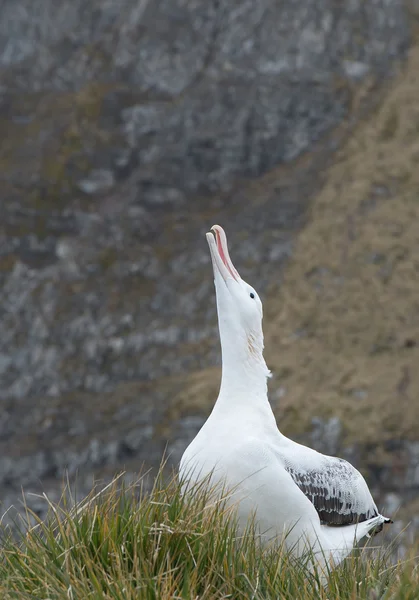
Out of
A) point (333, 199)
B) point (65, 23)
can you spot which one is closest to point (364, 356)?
point (333, 199)

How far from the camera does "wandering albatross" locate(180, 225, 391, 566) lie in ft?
25.3

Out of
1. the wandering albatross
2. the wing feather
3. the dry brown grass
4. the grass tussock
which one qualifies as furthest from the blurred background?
the grass tussock

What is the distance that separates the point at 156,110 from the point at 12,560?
248 ft

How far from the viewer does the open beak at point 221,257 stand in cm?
888

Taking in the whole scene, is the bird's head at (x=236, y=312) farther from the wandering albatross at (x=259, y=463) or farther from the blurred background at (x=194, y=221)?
the blurred background at (x=194, y=221)

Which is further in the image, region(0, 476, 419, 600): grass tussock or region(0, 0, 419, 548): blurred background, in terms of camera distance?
region(0, 0, 419, 548): blurred background

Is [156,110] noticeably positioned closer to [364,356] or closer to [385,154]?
[385,154]

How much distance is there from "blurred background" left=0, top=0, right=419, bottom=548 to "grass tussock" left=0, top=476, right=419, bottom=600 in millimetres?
44326

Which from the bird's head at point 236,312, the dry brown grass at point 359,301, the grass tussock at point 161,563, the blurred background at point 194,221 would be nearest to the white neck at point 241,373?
the bird's head at point 236,312

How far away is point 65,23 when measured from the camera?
281ft

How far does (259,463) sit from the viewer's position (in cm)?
777

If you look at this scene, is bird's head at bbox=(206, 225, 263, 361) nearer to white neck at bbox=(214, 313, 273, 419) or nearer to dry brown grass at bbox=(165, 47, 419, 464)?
white neck at bbox=(214, 313, 273, 419)

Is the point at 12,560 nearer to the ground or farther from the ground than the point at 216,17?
nearer to the ground

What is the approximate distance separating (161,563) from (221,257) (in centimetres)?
367
